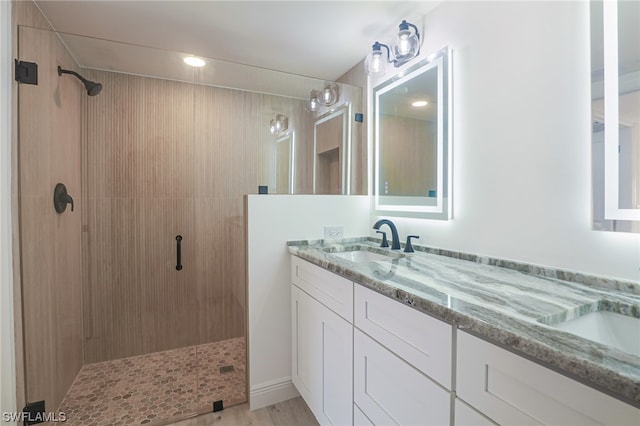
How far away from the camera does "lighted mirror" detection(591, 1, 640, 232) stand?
928 millimetres

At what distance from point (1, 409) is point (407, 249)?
2086 mm

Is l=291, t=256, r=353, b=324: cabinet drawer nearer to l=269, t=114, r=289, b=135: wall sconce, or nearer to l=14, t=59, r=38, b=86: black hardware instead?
l=269, t=114, r=289, b=135: wall sconce

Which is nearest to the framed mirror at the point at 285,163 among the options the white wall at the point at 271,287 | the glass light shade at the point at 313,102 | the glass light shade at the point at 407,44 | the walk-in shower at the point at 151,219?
the walk-in shower at the point at 151,219

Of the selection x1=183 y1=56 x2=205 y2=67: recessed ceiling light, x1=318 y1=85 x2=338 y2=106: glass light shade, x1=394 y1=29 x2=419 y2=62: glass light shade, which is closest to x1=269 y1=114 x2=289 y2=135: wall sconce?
Result: x1=318 y1=85 x2=338 y2=106: glass light shade

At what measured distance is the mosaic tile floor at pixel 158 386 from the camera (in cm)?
173

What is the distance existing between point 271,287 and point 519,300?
137 cm

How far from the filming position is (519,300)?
86cm

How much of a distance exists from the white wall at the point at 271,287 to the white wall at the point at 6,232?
110cm

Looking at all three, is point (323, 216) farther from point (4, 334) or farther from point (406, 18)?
point (4, 334)

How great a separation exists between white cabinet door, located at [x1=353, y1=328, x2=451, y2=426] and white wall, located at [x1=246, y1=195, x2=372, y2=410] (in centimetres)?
78

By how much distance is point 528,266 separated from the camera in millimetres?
1213

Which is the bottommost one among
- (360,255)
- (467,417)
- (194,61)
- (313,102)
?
(467,417)

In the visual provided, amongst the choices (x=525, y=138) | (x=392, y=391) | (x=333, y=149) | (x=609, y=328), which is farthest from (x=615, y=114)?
(x=333, y=149)

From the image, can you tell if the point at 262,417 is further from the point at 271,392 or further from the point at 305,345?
the point at 305,345
